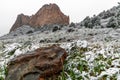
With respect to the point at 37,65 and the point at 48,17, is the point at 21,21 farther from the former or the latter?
the point at 37,65

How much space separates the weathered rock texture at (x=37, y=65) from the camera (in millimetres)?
14531

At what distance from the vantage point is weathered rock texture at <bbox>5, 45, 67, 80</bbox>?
14531 millimetres

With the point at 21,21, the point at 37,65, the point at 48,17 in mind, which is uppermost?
the point at 48,17

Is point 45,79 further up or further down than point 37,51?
further down

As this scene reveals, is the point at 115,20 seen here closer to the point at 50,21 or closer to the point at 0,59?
the point at 0,59

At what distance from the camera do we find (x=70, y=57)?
17.5m

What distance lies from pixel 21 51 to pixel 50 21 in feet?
187

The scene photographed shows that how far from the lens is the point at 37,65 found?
48.4ft

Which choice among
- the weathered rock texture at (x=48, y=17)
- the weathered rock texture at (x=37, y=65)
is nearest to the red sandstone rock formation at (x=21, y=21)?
the weathered rock texture at (x=48, y=17)

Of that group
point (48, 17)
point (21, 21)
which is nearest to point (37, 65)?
point (48, 17)

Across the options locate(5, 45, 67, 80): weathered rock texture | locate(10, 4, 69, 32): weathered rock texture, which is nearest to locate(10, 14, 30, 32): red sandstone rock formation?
locate(10, 4, 69, 32): weathered rock texture

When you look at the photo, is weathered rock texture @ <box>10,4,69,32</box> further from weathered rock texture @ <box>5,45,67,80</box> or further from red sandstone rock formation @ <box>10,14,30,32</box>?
weathered rock texture @ <box>5,45,67,80</box>

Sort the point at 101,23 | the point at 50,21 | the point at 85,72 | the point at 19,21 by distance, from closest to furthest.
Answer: the point at 85,72 < the point at 101,23 < the point at 50,21 < the point at 19,21

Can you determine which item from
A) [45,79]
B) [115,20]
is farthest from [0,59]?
[115,20]
